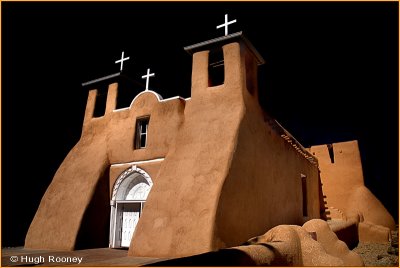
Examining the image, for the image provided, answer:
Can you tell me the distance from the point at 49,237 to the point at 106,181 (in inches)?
105

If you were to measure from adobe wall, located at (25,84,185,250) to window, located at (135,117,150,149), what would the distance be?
20 cm

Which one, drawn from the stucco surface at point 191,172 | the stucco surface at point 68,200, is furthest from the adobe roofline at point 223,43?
the stucco surface at point 68,200

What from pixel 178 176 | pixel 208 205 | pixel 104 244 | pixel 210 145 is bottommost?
pixel 104 244

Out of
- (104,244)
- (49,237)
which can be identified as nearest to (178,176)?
(104,244)

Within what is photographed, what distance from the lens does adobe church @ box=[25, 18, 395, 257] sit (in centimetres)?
834

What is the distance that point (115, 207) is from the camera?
1195 cm

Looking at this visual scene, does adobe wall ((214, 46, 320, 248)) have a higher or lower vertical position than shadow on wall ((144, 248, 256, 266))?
higher

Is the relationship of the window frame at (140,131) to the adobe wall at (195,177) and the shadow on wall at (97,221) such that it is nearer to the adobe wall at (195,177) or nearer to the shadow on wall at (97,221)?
the shadow on wall at (97,221)

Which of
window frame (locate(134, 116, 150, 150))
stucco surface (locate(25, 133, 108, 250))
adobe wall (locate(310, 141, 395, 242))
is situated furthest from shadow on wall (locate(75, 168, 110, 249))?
adobe wall (locate(310, 141, 395, 242))

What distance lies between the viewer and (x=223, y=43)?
11117mm

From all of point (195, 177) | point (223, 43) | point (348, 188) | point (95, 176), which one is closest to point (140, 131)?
point (95, 176)

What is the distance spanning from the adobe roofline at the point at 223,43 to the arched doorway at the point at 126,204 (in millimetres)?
4853

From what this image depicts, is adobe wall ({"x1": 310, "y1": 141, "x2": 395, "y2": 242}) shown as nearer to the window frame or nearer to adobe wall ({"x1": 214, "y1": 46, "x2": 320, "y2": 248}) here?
adobe wall ({"x1": 214, "y1": 46, "x2": 320, "y2": 248})

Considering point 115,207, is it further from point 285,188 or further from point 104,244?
point 285,188
